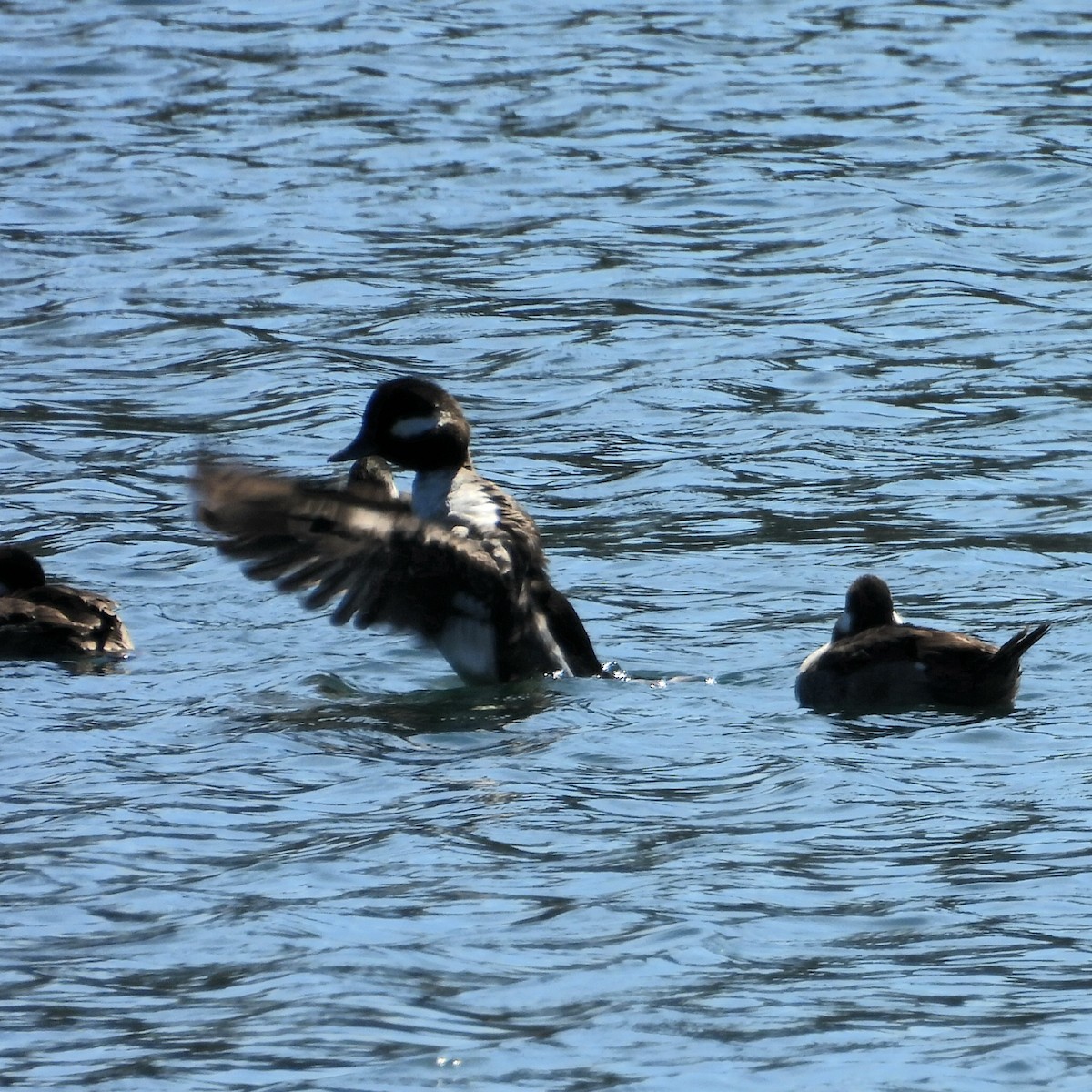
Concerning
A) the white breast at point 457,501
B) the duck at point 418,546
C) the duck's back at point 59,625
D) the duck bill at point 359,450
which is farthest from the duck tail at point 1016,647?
the duck's back at point 59,625

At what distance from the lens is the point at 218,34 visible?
25281mm

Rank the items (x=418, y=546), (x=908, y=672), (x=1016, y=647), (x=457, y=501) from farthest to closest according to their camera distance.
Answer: (x=457, y=501)
(x=418, y=546)
(x=908, y=672)
(x=1016, y=647)

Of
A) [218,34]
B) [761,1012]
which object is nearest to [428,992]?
[761,1012]

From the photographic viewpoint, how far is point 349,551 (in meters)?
9.56

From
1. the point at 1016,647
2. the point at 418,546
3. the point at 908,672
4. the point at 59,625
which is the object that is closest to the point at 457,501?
the point at 418,546

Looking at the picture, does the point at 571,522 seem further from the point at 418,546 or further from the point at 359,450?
the point at 418,546

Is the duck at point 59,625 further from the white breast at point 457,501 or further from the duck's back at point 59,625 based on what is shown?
the white breast at point 457,501

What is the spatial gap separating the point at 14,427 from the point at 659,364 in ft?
13.1

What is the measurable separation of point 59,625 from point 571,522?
3.16m

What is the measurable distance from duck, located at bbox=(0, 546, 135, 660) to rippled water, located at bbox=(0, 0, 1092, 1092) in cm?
18

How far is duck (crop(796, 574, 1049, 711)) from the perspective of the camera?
922 centimetres

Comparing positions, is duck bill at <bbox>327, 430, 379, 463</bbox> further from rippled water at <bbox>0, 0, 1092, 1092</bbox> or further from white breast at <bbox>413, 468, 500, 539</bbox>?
rippled water at <bbox>0, 0, 1092, 1092</bbox>

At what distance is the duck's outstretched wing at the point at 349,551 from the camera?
9.34m

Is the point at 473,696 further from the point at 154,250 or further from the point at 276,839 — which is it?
the point at 154,250
